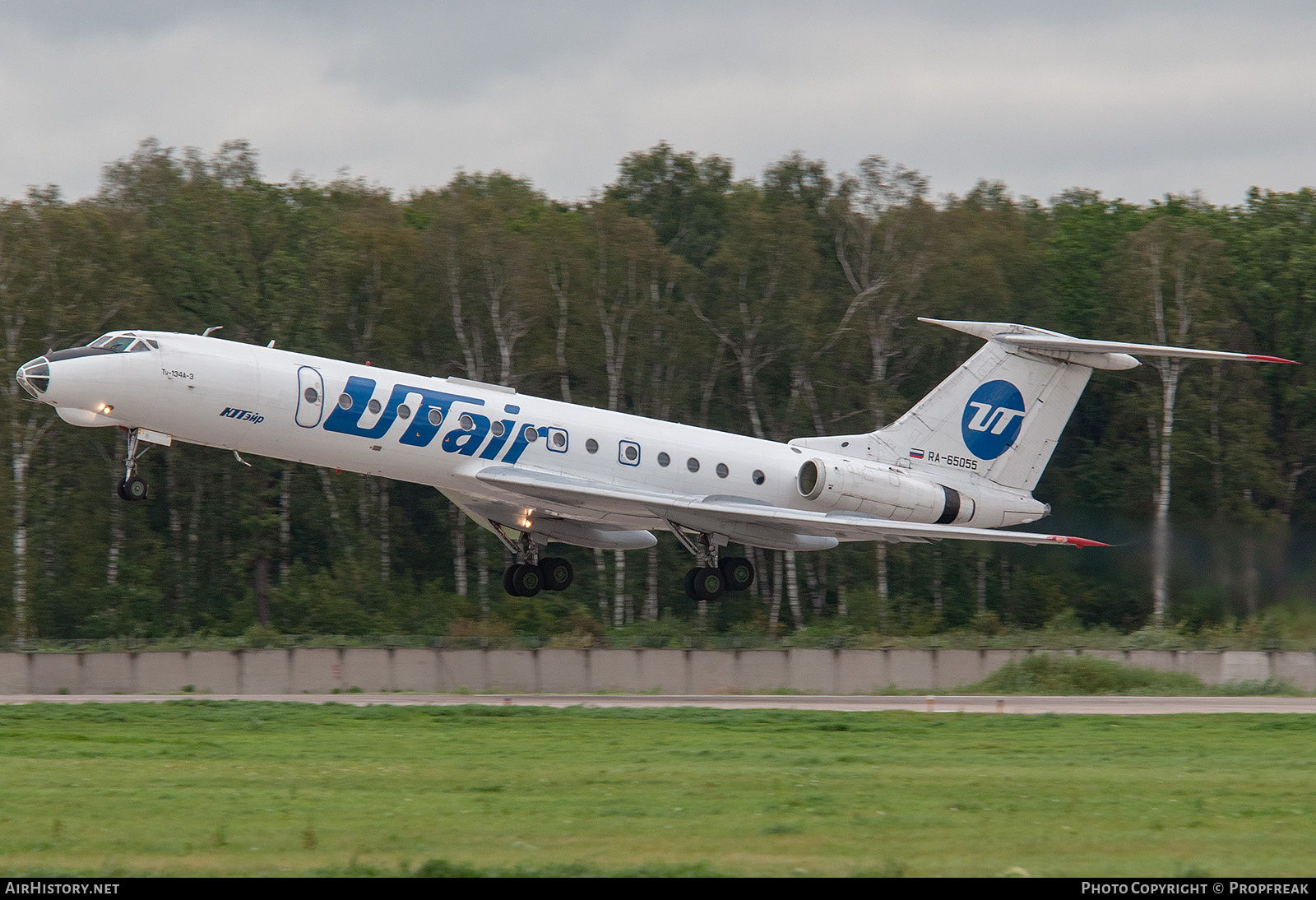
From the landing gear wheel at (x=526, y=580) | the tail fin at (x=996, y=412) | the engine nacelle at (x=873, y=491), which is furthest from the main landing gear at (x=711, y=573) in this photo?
the tail fin at (x=996, y=412)

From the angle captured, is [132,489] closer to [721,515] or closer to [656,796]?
[721,515]

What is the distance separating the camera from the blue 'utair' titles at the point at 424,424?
22094mm

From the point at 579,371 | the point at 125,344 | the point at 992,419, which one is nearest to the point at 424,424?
the point at 125,344

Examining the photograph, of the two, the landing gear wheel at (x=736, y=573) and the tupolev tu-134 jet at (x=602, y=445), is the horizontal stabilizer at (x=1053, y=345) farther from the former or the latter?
the landing gear wheel at (x=736, y=573)

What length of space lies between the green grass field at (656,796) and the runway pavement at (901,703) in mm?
2405

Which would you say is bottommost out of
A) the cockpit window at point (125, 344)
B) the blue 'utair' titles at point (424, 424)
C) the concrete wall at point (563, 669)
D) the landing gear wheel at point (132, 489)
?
the concrete wall at point (563, 669)

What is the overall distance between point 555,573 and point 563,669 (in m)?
6.84

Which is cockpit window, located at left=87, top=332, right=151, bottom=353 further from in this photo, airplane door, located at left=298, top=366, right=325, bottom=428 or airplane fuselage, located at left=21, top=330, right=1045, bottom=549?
airplane door, located at left=298, top=366, right=325, bottom=428

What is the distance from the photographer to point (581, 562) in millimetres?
43250

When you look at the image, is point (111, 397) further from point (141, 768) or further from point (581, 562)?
point (581, 562)

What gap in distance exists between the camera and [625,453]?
24.3 m

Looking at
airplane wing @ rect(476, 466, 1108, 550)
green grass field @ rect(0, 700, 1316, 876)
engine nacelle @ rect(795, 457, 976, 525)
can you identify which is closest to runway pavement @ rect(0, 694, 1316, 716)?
green grass field @ rect(0, 700, 1316, 876)
